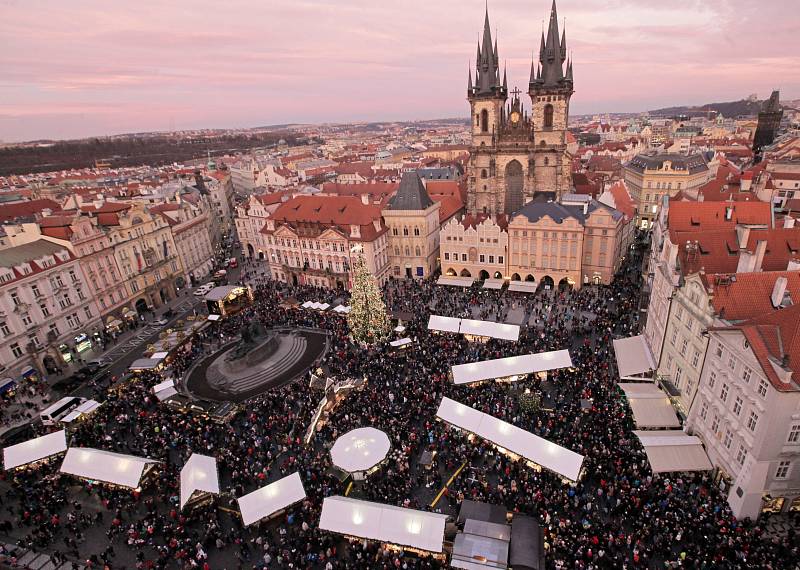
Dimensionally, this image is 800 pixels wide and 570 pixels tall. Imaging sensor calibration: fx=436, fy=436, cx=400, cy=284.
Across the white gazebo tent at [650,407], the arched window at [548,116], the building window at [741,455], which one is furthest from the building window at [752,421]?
the arched window at [548,116]

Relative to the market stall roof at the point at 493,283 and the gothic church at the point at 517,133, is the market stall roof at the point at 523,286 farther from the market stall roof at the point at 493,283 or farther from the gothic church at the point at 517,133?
the gothic church at the point at 517,133

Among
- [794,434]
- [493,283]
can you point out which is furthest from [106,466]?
[493,283]

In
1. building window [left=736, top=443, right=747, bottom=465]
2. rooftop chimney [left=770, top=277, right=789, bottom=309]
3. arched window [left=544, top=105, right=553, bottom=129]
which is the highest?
arched window [left=544, top=105, right=553, bottom=129]

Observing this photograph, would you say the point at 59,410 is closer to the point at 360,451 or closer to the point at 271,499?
the point at 271,499

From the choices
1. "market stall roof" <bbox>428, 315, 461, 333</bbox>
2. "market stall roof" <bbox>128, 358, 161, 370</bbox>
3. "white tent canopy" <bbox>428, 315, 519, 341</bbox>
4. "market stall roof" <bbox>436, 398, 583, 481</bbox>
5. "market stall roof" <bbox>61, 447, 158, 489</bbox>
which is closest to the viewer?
"market stall roof" <bbox>436, 398, 583, 481</bbox>

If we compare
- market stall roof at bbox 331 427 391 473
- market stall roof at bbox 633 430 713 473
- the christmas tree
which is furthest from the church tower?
market stall roof at bbox 331 427 391 473

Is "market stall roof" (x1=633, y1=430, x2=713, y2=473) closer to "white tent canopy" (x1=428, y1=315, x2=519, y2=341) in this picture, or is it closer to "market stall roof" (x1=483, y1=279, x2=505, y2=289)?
"white tent canopy" (x1=428, y1=315, x2=519, y2=341)
